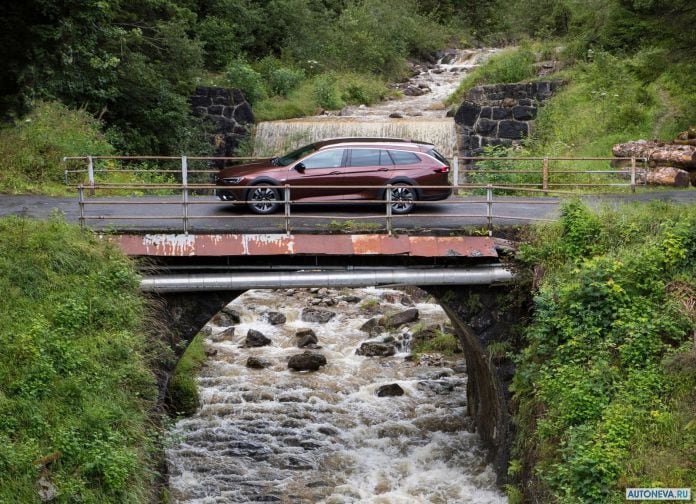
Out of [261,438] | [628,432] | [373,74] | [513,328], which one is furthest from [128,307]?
[373,74]

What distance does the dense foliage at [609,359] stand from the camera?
32.6 feet

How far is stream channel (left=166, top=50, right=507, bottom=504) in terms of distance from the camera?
46.6 feet

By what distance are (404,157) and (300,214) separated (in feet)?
7.32

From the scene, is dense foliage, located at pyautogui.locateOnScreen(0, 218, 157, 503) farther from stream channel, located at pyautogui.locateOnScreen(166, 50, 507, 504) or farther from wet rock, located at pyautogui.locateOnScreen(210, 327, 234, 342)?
wet rock, located at pyautogui.locateOnScreen(210, 327, 234, 342)

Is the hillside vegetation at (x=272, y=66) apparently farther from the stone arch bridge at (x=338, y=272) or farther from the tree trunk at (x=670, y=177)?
the stone arch bridge at (x=338, y=272)

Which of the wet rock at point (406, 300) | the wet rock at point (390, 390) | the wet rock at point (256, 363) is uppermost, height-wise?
the wet rock at point (406, 300)

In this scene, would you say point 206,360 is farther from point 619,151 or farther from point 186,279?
point 619,151

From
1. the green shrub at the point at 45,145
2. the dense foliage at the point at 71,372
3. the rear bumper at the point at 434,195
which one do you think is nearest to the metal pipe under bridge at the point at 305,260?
the dense foliage at the point at 71,372

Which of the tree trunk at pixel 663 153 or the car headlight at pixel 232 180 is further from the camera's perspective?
the tree trunk at pixel 663 153

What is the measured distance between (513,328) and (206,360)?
8.55 metres

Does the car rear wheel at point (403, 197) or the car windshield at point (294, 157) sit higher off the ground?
the car windshield at point (294, 157)

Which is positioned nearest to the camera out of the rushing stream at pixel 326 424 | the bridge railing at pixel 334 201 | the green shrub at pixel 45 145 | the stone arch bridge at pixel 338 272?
the stone arch bridge at pixel 338 272

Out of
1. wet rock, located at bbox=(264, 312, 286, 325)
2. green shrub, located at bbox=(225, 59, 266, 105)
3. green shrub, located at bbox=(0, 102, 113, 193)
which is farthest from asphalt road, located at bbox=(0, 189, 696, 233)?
green shrub, located at bbox=(225, 59, 266, 105)

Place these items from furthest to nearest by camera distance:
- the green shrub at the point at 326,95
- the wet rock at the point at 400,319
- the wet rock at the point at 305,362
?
the green shrub at the point at 326,95 < the wet rock at the point at 400,319 < the wet rock at the point at 305,362
